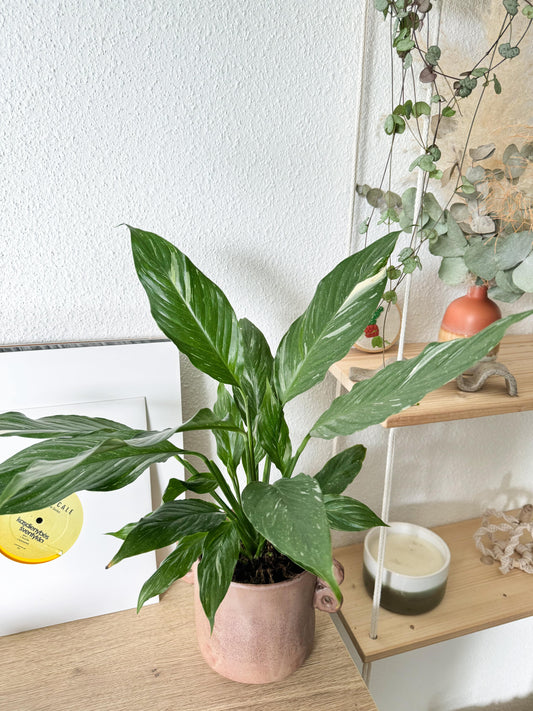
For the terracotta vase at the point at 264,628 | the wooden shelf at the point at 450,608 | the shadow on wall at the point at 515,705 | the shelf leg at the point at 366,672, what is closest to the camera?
the terracotta vase at the point at 264,628

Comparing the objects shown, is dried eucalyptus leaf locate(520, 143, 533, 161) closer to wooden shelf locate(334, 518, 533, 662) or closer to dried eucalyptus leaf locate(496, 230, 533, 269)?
dried eucalyptus leaf locate(496, 230, 533, 269)

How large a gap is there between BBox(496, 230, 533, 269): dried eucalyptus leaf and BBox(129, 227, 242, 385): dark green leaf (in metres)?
0.43

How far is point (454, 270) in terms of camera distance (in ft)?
2.64

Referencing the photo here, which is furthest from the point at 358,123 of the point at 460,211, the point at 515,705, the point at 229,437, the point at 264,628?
the point at 515,705

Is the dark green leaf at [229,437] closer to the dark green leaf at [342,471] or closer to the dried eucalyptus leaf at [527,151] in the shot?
the dark green leaf at [342,471]

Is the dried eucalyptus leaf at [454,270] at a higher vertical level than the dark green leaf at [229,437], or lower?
higher

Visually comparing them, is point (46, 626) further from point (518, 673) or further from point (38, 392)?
point (518, 673)

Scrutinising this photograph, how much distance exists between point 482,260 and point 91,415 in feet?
2.17

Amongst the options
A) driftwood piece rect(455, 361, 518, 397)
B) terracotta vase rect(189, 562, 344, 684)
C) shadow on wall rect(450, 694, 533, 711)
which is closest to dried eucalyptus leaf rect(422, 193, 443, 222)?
driftwood piece rect(455, 361, 518, 397)

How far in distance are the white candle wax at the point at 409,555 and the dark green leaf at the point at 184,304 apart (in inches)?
22.9

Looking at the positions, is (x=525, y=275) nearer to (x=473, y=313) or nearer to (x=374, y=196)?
(x=473, y=313)

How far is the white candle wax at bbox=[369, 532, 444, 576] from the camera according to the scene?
97 cm

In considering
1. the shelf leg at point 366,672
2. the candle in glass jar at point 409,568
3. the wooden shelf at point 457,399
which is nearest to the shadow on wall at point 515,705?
the shelf leg at point 366,672

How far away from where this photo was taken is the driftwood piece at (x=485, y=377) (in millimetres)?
765
